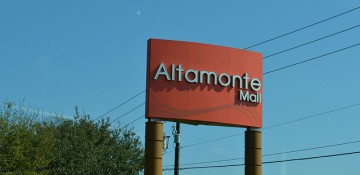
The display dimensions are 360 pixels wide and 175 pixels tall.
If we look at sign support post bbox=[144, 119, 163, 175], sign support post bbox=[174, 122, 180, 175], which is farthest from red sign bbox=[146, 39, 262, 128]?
sign support post bbox=[174, 122, 180, 175]

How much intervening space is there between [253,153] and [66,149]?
1904 centimetres

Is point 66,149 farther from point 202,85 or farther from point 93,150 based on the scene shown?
point 202,85

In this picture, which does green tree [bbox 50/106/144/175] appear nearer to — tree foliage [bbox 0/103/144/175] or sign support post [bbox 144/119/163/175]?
tree foliage [bbox 0/103/144/175]

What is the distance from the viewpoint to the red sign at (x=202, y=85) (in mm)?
20750

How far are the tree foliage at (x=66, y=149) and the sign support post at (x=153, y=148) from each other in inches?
702

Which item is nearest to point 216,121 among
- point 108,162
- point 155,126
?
point 155,126

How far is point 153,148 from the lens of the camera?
66.1 ft

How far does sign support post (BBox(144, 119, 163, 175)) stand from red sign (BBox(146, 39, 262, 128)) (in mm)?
359

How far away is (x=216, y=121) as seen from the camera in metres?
21.3

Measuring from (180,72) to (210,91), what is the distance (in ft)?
3.83

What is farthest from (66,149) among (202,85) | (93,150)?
(202,85)

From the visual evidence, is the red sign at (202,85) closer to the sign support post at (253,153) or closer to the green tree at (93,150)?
the sign support post at (253,153)

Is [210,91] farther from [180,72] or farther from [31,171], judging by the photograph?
[31,171]

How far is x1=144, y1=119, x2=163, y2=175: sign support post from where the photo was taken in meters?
20.0
